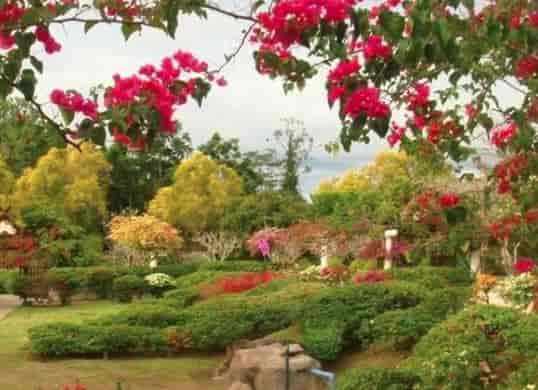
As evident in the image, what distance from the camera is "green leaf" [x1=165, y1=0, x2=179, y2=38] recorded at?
3158 millimetres

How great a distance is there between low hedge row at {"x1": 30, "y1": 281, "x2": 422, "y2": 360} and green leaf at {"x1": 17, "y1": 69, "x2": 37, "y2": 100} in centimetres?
827

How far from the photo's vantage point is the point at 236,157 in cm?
3678

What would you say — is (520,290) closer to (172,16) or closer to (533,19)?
(533,19)

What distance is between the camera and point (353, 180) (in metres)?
35.9

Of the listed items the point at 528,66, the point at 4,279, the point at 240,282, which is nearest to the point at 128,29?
the point at 528,66

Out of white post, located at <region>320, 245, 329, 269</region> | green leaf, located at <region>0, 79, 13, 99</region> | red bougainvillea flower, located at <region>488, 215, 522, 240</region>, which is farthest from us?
white post, located at <region>320, 245, 329, 269</region>

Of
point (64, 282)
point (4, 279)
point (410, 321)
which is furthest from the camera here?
point (4, 279)

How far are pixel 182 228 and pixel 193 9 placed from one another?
28371 mm

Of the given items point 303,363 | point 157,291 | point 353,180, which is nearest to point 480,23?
point 303,363

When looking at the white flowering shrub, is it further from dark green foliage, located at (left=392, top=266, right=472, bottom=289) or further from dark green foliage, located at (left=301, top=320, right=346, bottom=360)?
dark green foliage, located at (left=301, top=320, right=346, bottom=360)

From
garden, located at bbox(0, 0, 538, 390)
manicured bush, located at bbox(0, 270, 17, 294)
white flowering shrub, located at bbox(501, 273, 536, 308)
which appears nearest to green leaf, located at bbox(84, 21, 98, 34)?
garden, located at bbox(0, 0, 538, 390)

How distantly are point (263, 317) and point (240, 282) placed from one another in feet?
13.9

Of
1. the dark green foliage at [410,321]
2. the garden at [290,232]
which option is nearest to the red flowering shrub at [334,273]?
the garden at [290,232]

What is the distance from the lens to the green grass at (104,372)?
10.7m
